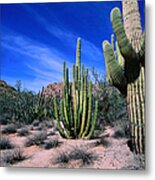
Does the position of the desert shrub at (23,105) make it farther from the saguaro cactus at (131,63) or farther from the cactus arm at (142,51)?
the cactus arm at (142,51)

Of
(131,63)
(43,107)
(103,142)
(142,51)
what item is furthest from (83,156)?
(142,51)

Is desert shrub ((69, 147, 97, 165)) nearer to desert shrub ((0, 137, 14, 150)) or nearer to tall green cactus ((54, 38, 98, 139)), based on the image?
tall green cactus ((54, 38, 98, 139))

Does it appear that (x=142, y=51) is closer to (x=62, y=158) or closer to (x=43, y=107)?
(x=43, y=107)

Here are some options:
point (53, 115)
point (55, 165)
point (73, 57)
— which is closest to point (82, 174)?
point (55, 165)

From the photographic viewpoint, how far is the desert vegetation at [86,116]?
129 inches

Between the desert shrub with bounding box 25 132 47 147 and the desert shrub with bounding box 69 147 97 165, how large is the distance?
0.75ft

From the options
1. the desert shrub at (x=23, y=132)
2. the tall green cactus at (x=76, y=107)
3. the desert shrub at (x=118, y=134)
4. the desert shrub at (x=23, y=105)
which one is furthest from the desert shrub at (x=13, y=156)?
the desert shrub at (x=118, y=134)

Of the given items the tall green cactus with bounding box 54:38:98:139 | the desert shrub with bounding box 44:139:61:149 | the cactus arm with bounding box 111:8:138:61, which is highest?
the cactus arm with bounding box 111:8:138:61

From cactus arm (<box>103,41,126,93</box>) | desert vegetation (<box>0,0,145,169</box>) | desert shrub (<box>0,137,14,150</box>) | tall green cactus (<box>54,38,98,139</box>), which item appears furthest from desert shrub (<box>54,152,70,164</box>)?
cactus arm (<box>103,41,126,93</box>)

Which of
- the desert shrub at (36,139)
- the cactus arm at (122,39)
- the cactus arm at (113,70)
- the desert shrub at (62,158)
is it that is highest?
the cactus arm at (122,39)

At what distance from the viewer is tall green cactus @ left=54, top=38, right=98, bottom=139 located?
3.35 metres

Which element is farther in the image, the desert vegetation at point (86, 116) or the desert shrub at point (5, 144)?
the desert shrub at point (5, 144)

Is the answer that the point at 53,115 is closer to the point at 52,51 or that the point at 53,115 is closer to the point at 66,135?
the point at 66,135

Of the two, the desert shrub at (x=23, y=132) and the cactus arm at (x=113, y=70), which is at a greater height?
the cactus arm at (x=113, y=70)
